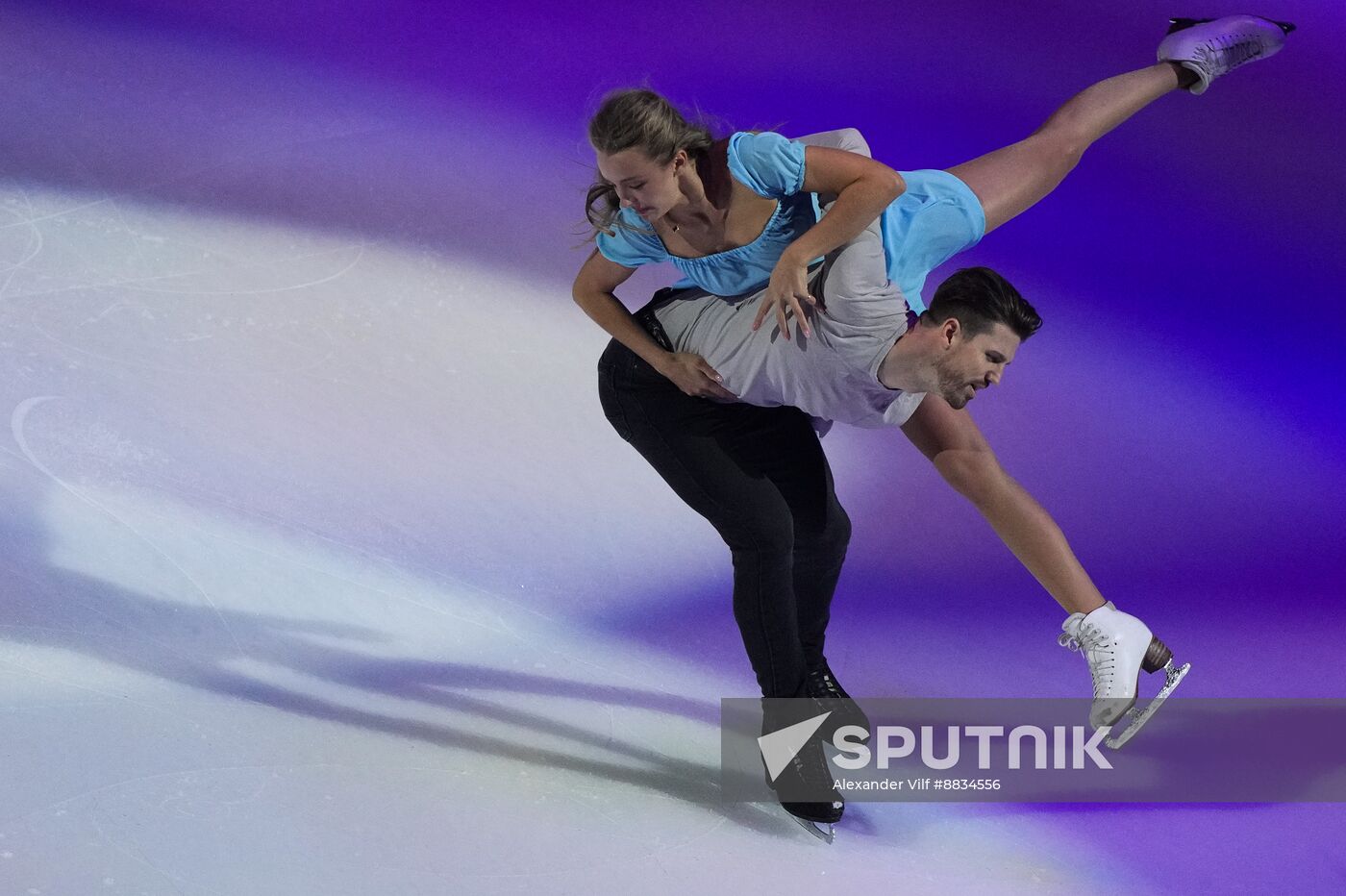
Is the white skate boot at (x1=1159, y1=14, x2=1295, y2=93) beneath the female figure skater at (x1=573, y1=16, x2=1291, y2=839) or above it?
above

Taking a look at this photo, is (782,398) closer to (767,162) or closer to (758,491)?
(758,491)

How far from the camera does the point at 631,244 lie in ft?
8.73

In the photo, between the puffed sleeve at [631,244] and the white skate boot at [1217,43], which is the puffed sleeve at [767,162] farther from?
the white skate boot at [1217,43]

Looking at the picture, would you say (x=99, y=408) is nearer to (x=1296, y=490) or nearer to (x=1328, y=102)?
(x=1296, y=490)

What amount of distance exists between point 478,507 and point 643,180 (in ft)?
4.91

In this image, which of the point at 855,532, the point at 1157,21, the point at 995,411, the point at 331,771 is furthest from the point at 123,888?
the point at 1157,21

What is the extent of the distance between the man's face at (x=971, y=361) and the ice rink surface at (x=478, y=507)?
0.85 m

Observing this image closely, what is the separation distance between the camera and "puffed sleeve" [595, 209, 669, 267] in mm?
2623

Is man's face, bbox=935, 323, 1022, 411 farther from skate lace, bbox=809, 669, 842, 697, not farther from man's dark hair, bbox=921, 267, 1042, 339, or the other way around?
skate lace, bbox=809, 669, 842, 697

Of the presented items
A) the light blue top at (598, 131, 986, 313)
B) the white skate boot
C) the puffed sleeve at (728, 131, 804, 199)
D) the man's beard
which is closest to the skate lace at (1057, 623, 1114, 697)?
the man's beard

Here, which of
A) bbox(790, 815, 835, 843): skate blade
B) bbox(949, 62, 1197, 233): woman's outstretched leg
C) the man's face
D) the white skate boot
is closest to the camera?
the man's face

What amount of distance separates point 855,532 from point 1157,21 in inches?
70.2

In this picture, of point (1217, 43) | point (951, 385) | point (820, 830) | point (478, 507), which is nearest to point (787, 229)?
point (951, 385)

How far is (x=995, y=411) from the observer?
13.7ft
